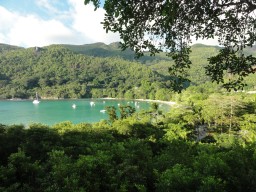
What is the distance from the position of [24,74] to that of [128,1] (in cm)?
16029

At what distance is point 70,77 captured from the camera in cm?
14750

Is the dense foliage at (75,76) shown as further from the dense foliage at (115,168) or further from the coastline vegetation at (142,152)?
the dense foliage at (115,168)

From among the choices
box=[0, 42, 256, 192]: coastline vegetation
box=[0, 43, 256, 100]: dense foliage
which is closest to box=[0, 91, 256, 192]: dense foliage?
box=[0, 42, 256, 192]: coastline vegetation

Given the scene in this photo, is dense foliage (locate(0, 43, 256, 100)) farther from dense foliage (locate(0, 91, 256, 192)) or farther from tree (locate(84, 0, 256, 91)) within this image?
tree (locate(84, 0, 256, 91))

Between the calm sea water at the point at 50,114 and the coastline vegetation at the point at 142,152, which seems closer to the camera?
the coastline vegetation at the point at 142,152

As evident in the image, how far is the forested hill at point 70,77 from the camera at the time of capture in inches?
4857

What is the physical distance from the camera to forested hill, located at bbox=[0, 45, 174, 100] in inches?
4857

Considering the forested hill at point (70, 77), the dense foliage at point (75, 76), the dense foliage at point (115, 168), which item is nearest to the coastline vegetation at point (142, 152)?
the dense foliage at point (115, 168)

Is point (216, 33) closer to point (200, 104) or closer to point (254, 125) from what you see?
point (254, 125)

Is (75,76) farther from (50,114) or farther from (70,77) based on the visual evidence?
(50,114)

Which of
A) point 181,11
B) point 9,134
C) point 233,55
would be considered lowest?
A: point 9,134

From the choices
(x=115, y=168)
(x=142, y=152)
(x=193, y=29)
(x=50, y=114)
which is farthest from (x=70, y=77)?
(x=193, y=29)

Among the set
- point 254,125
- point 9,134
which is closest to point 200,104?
point 254,125

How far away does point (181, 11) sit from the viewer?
429 cm
